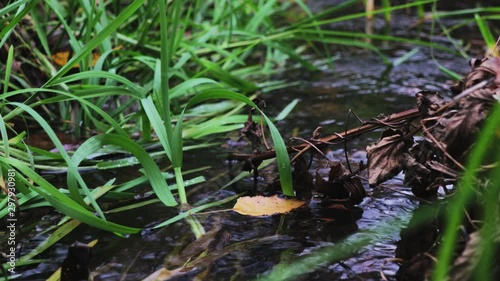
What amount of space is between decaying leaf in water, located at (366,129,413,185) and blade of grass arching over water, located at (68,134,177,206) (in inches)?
15.3

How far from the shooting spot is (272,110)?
187 centimetres

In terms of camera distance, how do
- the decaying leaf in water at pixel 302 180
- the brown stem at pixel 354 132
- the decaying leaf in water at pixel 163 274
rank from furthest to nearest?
the decaying leaf in water at pixel 302 180 < the brown stem at pixel 354 132 < the decaying leaf in water at pixel 163 274

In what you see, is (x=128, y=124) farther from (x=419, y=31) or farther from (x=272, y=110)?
(x=419, y=31)

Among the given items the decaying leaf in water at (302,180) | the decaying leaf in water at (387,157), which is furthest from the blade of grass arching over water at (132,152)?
the decaying leaf in water at (387,157)

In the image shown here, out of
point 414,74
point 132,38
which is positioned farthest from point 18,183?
point 414,74

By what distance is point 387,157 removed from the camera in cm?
97

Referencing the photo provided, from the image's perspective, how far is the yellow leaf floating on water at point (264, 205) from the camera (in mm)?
1090

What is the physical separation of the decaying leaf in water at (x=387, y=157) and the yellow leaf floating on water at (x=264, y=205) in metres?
0.20

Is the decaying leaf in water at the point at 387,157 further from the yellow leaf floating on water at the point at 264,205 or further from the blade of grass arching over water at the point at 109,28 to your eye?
the blade of grass arching over water at the point at 109,28

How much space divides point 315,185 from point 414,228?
225 mm

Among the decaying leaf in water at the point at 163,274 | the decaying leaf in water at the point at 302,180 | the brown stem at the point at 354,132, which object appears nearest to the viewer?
the decaying leaf in water at the point at 163,274

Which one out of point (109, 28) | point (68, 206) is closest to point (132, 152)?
point (68, 206)

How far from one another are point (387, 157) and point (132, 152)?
48 centimetres

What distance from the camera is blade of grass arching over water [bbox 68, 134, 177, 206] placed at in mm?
1051
